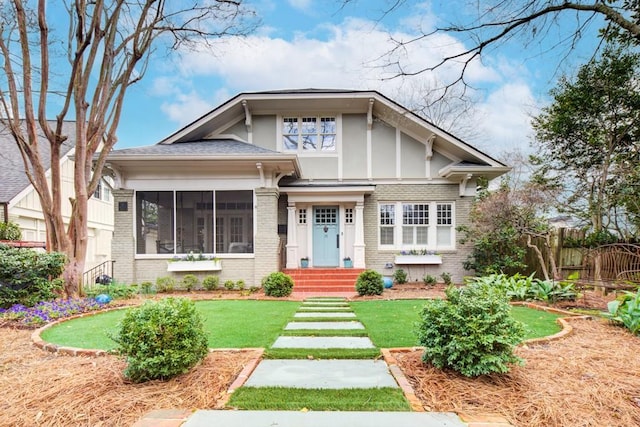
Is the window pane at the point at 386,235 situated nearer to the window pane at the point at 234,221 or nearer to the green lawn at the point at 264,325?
the green lawn at the point at 264,325

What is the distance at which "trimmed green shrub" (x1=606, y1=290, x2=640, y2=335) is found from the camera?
16.2 ft

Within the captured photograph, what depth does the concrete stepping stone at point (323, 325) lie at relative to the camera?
548 centimetres

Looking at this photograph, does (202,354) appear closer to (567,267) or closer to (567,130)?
(567,267)

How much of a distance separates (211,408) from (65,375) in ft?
5.68

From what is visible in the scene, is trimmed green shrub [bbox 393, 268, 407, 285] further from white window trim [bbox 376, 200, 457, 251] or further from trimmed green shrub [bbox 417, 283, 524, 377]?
trimmed green shrub [bbox 417, 283, 524, 377]

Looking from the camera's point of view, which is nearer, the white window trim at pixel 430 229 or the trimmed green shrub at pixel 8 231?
the trimmed green shrub at pixel 8 231

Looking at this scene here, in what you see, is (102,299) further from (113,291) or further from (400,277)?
(400,277)

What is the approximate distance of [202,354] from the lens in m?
3.42

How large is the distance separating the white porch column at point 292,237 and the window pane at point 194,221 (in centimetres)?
246

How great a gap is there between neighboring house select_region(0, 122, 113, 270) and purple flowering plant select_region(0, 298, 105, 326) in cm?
502

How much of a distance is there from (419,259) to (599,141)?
664 centimetres

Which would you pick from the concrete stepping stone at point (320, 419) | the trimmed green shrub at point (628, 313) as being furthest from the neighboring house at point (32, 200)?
the trimmed green shrub at point (628, 313)

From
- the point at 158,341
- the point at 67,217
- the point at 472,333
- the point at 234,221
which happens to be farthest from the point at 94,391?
the point at 67,217

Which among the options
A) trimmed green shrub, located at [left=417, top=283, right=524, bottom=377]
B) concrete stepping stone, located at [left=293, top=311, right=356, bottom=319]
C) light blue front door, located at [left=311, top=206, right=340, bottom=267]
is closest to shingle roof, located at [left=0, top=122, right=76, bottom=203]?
light blue front door, located at [left=311, top=206, right=340, bottom=267]
